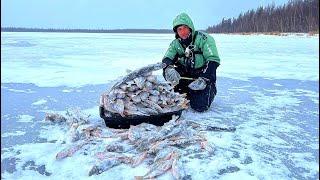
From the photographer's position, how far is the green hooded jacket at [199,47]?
6.15 metres

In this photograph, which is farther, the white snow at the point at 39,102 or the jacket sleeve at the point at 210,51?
the white snow at the point at 39,102

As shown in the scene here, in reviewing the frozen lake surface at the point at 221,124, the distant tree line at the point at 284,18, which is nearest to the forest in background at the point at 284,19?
the distant tree line at the point at 284,18

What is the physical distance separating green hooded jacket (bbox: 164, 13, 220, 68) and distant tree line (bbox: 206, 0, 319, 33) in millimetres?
44649

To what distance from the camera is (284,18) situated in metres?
63.3

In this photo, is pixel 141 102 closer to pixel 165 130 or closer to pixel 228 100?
pixel 165 130

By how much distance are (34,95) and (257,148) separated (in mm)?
3988

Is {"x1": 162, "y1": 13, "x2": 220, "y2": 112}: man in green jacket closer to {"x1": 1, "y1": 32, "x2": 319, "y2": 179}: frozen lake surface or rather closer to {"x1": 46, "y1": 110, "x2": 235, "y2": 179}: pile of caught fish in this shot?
{"x1": 1, "y1": 32, "x2": 319, "y2": 179}: frozen lake surface

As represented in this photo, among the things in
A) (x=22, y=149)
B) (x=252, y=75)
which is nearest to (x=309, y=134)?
(x=22, y=149)

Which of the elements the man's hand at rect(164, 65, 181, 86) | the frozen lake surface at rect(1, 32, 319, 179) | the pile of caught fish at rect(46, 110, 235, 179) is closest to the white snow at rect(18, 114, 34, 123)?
the frozen lake surface at rect(1, 32, 319, 179)

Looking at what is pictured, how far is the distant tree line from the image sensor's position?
56562mm

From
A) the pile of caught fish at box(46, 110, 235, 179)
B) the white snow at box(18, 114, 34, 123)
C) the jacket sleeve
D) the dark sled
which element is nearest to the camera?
the pile of caught fish at box(46, 110, 235, 179)

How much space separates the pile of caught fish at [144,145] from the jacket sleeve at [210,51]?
1.39m

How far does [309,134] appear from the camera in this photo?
4.90 meters

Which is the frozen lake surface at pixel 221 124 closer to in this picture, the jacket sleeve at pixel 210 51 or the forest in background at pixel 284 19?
the jacket sleeve at pixel 210 51
